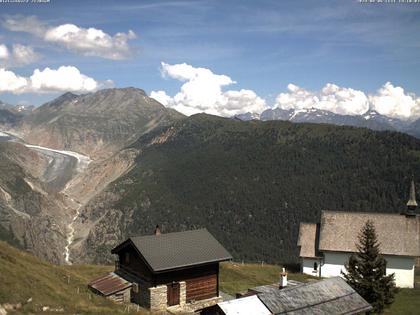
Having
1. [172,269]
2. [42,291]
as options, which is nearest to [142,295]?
[172,269]

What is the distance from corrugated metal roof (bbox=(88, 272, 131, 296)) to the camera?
38.8 metres

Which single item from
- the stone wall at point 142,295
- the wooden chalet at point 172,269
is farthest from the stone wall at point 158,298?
the stone wall at point 142,295

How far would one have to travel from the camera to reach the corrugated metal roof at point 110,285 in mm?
38812

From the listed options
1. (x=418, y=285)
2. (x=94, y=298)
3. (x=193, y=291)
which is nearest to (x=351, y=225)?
(x=418, y=285)

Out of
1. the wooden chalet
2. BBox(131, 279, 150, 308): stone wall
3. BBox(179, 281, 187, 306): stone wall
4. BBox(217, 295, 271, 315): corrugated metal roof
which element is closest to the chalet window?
the wooden chalet

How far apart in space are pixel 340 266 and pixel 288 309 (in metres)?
35.1

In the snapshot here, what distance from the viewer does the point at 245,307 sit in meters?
26.6

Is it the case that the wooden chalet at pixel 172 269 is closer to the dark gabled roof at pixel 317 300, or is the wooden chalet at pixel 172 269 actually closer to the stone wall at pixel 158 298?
the stone wall at pixel 158 298

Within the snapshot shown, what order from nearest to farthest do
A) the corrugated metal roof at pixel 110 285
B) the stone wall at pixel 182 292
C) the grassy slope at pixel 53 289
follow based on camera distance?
the grassy slope at pixel 53 289 → the stone wall at pixel 182 292 → the corrugated metal roof at pixel 110 285

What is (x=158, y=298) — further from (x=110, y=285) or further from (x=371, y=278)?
(x=371, y=278)

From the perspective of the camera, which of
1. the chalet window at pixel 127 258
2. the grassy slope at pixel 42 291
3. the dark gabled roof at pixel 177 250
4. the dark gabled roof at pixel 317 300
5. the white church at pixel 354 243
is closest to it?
the dark gabled roof at pixel 317 300

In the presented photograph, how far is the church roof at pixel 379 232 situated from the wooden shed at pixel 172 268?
2529 centimetres

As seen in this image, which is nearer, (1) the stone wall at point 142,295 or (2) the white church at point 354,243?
(1) the stone wall at point 142,295

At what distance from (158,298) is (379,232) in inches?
1388
